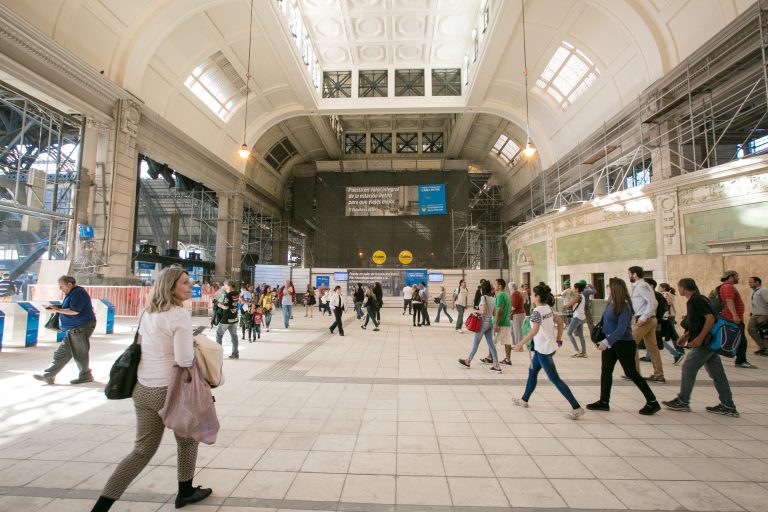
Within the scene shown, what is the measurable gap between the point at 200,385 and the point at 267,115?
21.0 meters

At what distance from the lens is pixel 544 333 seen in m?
4.04

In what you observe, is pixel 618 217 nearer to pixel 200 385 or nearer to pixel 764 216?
pixel 764 216

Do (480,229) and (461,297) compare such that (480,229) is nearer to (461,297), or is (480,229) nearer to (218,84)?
(461,297)

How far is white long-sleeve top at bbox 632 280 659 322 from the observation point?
4934 millimetres

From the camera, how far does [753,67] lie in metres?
8.68

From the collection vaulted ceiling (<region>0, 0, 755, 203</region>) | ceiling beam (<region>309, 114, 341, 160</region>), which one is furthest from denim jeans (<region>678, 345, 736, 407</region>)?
ceiling beam (<region>309, 114, 341, 160</region>)

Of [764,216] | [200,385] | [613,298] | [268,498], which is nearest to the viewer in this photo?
[200,385]

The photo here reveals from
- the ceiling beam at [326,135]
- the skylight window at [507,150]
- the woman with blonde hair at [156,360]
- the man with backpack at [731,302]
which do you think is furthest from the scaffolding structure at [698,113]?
the ceiling beam at [326,135]

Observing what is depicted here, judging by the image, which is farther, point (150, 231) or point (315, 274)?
point (150, 231)

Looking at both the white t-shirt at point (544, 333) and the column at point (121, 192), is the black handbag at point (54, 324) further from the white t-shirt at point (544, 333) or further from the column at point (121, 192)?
the column at point (121, 192)

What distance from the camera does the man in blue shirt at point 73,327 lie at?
487cm

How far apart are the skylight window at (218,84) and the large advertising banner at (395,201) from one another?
11967 mm

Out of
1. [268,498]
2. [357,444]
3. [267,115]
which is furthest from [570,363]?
[267,115]

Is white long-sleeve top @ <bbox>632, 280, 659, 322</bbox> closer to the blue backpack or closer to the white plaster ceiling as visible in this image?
the blue backpack
